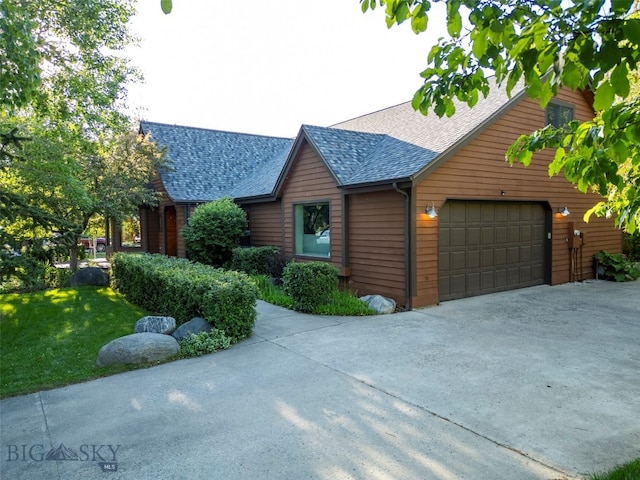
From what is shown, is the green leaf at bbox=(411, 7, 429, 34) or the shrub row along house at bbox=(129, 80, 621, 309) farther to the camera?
the shrub row along house at bbox=(129, 80, 621, 309)

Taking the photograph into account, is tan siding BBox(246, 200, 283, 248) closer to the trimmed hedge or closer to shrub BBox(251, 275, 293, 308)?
shrub BBox(251, 275, 293, 308)

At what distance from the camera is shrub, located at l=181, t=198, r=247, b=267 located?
13016 mm

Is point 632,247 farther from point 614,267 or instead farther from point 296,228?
point 296,228

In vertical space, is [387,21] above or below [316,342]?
above

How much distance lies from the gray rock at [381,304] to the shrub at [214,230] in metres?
5.71

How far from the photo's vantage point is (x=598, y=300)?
991cm

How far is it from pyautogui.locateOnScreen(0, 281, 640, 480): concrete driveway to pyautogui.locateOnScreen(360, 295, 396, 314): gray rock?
166 cm

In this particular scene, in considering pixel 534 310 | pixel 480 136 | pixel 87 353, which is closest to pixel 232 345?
pixel 87 353

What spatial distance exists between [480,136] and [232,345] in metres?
7.21

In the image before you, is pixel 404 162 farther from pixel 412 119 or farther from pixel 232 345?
pixel 232 345

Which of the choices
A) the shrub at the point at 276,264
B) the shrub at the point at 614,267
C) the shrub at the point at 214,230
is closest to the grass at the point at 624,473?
the shrub at the point at 276,264

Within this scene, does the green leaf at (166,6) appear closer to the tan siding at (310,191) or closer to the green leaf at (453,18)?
the green leaf at (453,18)

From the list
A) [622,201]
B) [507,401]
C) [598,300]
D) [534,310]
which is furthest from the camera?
Result: [598,300]

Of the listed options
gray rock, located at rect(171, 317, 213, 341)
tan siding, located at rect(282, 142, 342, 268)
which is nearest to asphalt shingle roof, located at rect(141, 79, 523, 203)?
tan siding, located at rect(282, 142, 342, 268)
